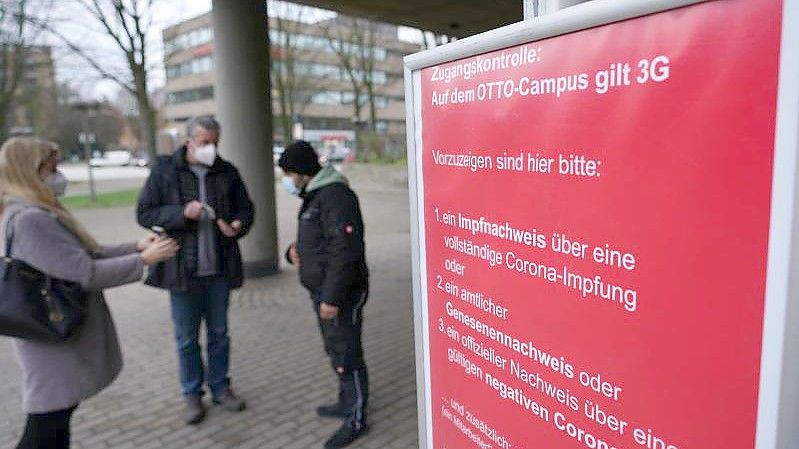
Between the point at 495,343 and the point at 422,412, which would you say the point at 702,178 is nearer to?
the point at 495,343

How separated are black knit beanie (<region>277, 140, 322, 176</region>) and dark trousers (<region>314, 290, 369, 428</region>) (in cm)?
75

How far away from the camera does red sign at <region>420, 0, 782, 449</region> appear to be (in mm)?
857

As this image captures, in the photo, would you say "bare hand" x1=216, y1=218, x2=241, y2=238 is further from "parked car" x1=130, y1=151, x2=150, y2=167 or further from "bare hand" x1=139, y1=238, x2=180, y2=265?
"parked car" x1=130, y1=151, x2=150, y2=167

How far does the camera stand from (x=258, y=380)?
4.45 m

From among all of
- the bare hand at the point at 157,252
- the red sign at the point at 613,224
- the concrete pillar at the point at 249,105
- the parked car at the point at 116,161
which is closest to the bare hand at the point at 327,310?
the bare hand at the point at 157,252

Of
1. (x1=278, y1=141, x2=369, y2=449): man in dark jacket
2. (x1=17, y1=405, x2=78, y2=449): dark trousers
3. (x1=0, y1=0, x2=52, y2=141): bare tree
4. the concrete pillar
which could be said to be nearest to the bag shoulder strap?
(x1=17, y1=405, x2=78, y2=449): dark trousers

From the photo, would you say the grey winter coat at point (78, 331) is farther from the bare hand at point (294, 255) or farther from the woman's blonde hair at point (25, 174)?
the bare hand at point (294, 255)

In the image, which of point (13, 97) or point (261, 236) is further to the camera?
point (13, 97)

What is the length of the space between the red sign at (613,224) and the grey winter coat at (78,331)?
1867 millimetres

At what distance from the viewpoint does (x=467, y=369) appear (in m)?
1.53

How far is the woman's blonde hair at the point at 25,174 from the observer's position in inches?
98.6

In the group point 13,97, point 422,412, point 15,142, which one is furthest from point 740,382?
point 13,97

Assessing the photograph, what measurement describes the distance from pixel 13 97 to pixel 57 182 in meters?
22.1

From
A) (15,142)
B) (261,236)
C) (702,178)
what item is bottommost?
(261,236)
